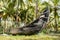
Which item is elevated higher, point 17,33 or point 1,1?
point 1,1

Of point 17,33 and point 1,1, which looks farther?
point 1,1

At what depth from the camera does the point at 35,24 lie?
499 inches

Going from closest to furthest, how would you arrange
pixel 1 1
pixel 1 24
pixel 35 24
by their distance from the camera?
pixel 35 24, pixel 1 24, pixel 1 1

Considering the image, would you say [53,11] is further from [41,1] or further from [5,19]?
[5,19]

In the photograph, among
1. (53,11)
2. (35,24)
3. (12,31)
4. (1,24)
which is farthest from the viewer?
(1,24)

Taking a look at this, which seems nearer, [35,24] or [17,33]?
[17,33]

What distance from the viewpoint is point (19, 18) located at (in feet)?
53.7

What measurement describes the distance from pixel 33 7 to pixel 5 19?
293 centimetres

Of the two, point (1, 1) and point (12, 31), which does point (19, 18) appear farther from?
point (12, 31)

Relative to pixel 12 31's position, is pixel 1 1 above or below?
above

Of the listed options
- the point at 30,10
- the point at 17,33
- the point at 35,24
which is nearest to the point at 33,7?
the point at 30,10

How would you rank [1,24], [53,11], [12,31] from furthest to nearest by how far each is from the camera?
1. [1,24]
2. [53,11]
3. [12,31]

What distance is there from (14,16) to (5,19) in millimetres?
820

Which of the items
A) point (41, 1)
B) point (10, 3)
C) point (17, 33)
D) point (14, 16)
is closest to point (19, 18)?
point (14, 16)
